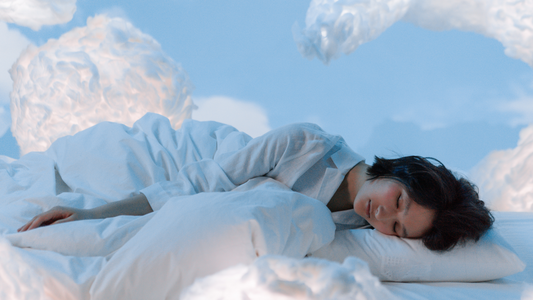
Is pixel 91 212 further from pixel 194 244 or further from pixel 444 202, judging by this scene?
pixel 444 202

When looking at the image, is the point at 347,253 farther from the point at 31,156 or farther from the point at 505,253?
the point at 31,156

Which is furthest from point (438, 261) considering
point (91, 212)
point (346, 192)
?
point (91, 212)

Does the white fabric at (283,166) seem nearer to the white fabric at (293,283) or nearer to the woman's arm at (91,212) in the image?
the woman's arm at (91,212)

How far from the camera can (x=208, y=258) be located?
526mm

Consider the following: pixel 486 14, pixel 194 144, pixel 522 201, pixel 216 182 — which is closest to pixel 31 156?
pixel 194 144

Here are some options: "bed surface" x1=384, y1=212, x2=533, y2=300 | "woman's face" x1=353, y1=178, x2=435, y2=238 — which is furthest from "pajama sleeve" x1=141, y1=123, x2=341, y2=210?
"bed surface" x1=384, y1=212, x2=533, y2=300

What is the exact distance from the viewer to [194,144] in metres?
1.43

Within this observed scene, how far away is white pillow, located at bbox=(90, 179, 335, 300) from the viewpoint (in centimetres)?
53

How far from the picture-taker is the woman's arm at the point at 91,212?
0.83 meters

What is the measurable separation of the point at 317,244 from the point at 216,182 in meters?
0.42

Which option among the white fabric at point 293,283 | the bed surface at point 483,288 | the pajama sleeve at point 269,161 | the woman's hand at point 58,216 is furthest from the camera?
the pajama sleeve at point 269,161

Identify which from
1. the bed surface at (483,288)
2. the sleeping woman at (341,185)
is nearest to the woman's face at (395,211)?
the sleeping woman at (341,185)

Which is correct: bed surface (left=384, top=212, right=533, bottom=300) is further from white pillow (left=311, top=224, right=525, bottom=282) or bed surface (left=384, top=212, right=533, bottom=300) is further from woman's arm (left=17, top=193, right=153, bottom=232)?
woman's arm (left=17, top=193, right=153, bottom=232)

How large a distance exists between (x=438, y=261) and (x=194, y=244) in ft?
1.93
